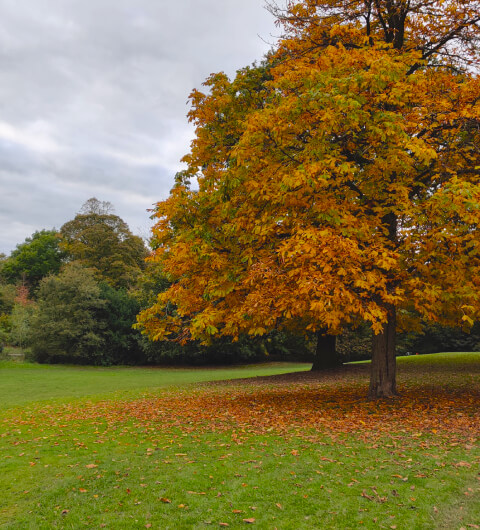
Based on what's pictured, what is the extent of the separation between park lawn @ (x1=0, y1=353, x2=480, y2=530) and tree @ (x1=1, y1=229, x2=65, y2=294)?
205ft

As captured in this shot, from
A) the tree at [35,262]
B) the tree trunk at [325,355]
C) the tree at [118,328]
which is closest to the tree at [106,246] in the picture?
the tree at [118,328]

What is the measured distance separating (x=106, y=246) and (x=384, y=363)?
48414mm

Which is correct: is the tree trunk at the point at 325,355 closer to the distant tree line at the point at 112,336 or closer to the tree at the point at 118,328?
the distant tree line at the point at 112,336

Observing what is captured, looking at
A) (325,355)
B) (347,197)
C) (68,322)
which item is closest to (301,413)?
(347,197)

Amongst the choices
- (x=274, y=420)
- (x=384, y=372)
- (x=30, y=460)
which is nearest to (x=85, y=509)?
(x=30, y=460)

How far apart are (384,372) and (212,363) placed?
30.3 metres

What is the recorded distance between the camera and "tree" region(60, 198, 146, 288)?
172 feet

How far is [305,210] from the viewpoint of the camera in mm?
9109

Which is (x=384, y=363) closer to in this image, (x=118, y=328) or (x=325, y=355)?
(x=325, y=355)

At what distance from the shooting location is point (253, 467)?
19.9 feet

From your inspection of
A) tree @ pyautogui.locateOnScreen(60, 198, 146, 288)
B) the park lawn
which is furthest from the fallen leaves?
tree @ pyautogui.locateOnScreen(60, 198, 146, 288)

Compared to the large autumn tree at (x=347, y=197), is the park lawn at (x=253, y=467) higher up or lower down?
lower down

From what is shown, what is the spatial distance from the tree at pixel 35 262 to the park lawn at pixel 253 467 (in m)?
62.6

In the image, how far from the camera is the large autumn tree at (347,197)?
8.02m
